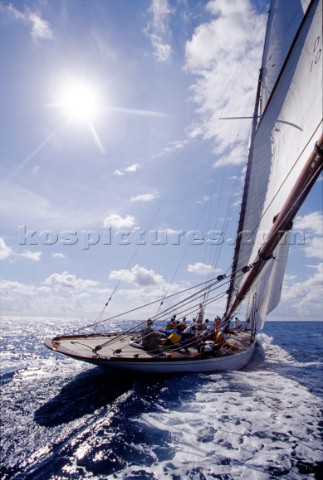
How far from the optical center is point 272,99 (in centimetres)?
1401

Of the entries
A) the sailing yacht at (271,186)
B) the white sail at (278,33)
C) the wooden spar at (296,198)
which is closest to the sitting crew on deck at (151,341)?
the sailing yacht at (271,186)

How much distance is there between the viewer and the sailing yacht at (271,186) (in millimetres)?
8180

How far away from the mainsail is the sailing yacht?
26 millimetres

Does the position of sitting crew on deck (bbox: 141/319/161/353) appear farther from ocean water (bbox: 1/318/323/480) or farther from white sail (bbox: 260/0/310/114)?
white sail (bbox: 260/0/310/114)

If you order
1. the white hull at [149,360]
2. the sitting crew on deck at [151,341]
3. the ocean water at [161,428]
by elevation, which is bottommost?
the ocean water at [161,428]

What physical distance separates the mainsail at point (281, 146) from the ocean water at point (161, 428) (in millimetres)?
5546

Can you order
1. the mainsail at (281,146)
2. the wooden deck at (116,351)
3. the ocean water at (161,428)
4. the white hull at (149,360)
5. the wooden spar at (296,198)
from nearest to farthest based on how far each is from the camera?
the ocean water at (161,428) < the wooden spar at (296,198) < the mainsail at (281,146) < the white hull at (149,360) < the wooden deck at (116,351)

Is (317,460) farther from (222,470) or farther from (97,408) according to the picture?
(97,408)

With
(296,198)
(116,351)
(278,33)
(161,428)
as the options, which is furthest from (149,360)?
(278,33)

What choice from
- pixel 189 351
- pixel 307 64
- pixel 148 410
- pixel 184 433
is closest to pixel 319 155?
pixel 307 64

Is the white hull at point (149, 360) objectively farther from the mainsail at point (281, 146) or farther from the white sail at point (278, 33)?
the white sail at point (278, 33)

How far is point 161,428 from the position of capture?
25.2 ft

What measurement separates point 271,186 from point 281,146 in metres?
2.27

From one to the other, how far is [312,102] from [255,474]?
34.1ft
